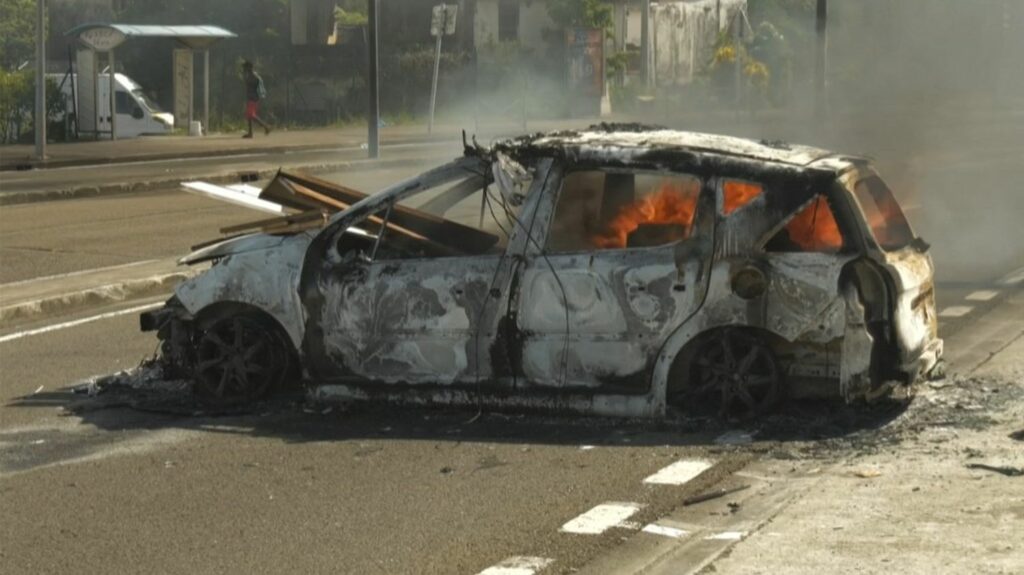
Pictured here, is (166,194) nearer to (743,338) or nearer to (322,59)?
(743,338)

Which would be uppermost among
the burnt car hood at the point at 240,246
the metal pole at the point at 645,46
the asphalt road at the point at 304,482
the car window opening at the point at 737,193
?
the metal pole at the point at 645,46

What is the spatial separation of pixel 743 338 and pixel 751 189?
0.81 metres

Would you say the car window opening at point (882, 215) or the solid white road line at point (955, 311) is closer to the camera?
the car window opening at point (882, 215)

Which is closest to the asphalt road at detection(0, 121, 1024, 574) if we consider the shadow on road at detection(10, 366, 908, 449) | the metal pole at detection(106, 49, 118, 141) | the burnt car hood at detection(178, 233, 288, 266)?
the shadow on road at detection(10, 366, 908, 449)

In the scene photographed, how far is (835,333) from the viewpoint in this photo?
30.0ft

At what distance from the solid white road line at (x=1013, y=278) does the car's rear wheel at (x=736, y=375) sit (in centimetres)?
677

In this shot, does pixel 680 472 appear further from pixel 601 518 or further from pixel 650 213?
pixel 650 213

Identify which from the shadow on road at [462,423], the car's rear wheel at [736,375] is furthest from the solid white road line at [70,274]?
the car's rear wheel at [736,375]

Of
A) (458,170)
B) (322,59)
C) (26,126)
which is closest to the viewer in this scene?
(458,170)

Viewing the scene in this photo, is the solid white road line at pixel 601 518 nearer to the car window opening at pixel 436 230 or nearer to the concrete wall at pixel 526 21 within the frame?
the car window opening at pixel 436 230

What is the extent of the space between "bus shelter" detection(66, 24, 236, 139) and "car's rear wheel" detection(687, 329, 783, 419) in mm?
30752

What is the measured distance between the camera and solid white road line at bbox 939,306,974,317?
13.4 meters

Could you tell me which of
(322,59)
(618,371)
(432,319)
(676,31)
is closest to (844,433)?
(618,371)

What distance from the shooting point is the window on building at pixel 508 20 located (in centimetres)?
6588
